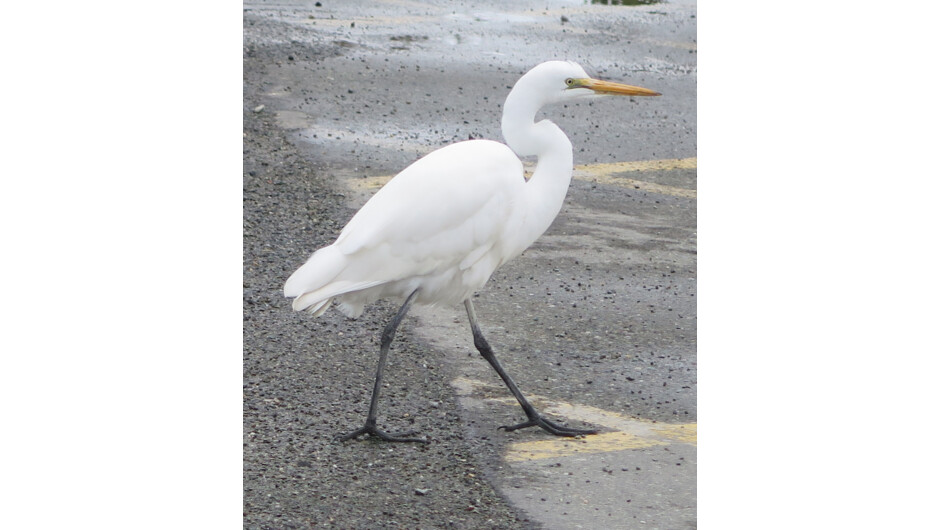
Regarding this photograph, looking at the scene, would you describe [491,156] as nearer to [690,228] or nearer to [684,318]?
[684,318]

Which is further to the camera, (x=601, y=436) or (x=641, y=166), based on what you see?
(x=641, y=166)

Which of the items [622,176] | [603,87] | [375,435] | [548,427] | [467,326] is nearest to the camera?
[375,435]

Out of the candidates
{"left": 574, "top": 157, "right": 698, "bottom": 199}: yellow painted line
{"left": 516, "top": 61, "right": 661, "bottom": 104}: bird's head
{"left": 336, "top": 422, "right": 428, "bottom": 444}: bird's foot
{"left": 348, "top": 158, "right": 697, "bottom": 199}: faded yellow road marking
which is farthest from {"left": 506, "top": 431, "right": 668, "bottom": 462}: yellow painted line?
{"left": 574, "top": 157, "right": 698, "bottom": 199}: yellow painted line

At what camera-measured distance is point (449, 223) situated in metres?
3.63

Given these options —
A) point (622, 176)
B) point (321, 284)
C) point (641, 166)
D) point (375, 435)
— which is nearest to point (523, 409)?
point (375, 435)

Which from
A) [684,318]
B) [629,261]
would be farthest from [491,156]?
[629,261]

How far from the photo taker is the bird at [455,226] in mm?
3607

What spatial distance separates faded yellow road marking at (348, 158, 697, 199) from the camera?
6.09 metres

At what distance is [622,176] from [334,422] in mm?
3260

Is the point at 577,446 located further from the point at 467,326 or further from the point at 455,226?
the point at 467,326

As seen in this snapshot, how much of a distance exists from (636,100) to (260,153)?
9.78 ft

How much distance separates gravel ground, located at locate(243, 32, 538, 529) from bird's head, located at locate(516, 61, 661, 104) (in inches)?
41.3

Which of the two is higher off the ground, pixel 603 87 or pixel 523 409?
pixel 603 87

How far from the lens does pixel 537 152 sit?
3.81m
